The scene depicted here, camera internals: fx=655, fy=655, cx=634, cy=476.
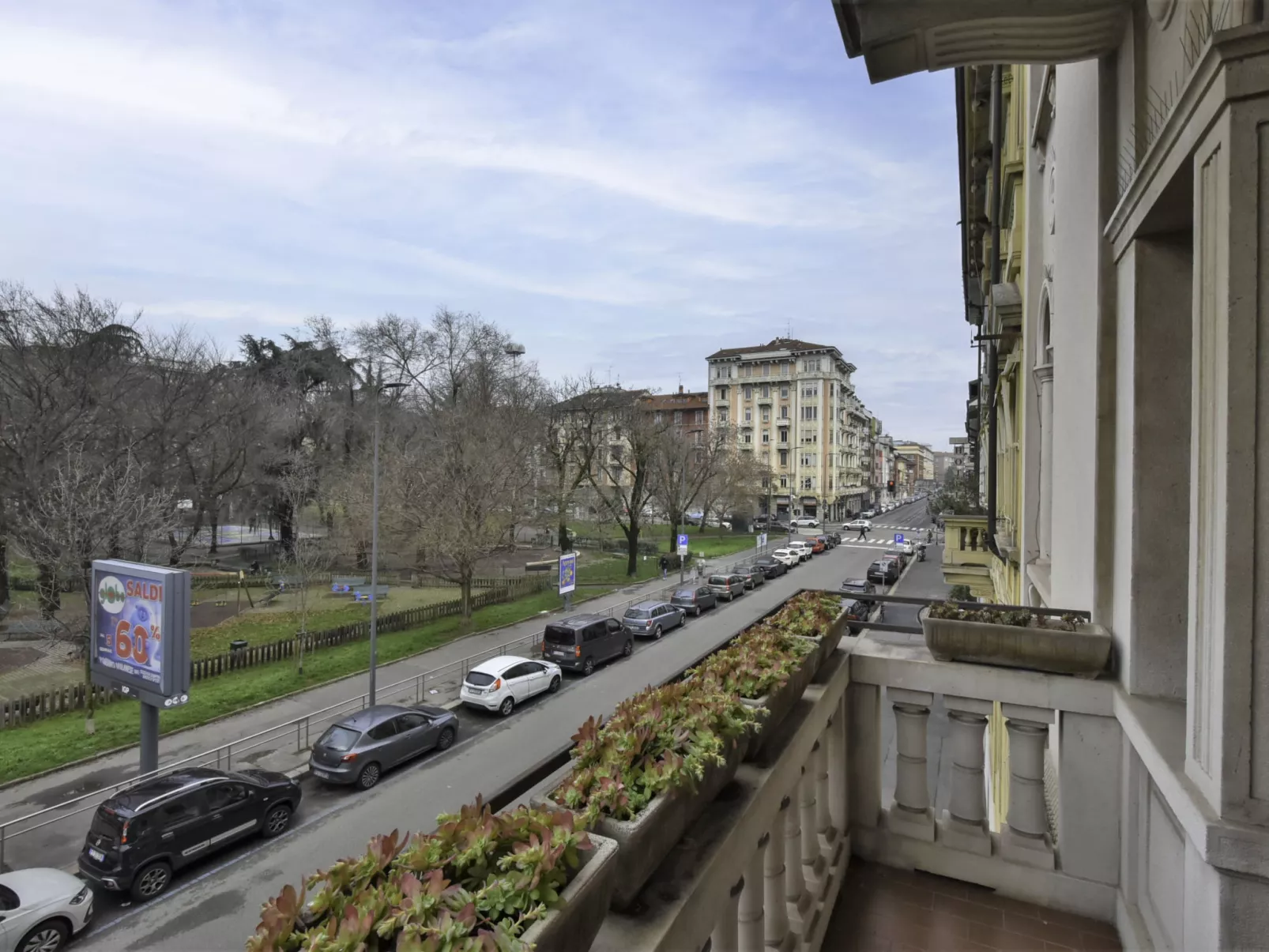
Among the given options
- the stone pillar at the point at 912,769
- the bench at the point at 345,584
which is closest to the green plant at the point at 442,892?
the stone pillar at the point at 912,769

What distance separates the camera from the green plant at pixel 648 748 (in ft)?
5.86

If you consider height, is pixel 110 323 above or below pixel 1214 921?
above

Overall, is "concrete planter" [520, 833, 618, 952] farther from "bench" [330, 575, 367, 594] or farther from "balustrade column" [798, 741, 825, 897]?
"bench" [330, 575, 367, 594]

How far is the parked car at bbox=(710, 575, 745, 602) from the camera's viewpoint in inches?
1157

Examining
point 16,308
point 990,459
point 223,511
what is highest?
point 16,308

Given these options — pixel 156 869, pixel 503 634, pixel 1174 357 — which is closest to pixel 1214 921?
pixel 1174 357

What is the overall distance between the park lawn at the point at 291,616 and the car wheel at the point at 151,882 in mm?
11023

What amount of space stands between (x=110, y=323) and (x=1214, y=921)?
31.4 meters

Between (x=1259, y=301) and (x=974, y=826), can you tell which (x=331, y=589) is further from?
(x=1259, y=301)

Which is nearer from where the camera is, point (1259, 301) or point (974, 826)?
point (1259, 301)

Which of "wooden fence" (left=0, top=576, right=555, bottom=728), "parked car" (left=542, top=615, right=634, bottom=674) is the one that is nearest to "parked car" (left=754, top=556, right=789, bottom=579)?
"wooden fence" (left=0, top=576, right=555, bottom=728)

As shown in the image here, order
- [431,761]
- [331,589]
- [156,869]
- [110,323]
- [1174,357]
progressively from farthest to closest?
1. [331,589]
2. [110,323]
3. [431,761]
4. [156,869]
5. [1174,357]

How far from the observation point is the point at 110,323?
24.2m

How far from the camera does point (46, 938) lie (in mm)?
7254
